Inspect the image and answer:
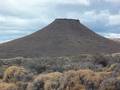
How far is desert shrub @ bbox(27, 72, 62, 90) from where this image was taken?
996 inches

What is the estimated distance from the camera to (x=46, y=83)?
84.4ft

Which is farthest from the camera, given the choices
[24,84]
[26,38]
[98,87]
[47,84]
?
[26,38]

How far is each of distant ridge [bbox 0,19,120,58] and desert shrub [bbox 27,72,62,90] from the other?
104 metres

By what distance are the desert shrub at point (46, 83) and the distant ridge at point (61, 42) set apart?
104m

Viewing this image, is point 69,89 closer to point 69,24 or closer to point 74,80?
point 74,80

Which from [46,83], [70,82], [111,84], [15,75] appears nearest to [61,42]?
[15,75]

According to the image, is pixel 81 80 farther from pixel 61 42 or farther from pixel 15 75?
pixel 61 42

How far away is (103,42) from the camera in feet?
512

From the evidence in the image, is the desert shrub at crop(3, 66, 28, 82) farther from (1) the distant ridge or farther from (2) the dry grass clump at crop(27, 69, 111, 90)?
(1) the distant ridge

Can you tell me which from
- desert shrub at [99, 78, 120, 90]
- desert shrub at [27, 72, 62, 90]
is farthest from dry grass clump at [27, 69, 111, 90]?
desert shrub at [99, 78, 120, 90]

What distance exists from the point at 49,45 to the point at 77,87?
120221 mm

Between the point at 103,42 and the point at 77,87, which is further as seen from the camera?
the point at 103,42

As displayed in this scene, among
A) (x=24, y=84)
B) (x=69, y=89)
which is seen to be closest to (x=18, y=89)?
(x=24, y=84)

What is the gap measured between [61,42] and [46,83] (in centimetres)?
12058
